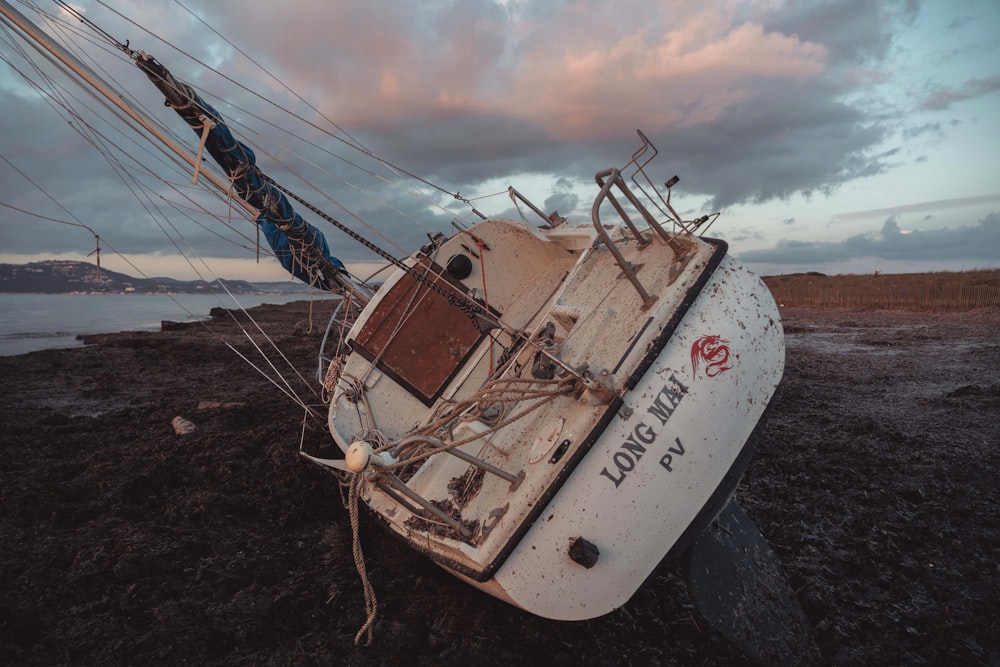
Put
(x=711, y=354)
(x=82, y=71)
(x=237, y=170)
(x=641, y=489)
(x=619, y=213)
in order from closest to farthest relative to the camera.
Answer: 1. (x=641, y=489)
2. (x=711, y=354)
3. (x=619, y=213)
4. (x=82, y=71)
5. (x=237, y=170)

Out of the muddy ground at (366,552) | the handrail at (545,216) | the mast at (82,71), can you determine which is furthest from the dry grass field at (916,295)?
the mast at (82,71)

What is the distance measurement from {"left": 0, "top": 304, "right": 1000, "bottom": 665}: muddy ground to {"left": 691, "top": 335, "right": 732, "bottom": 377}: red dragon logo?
860 mm

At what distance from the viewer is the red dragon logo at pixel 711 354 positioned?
2.95 meters

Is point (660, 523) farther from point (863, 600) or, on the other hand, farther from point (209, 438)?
point (209, 438)

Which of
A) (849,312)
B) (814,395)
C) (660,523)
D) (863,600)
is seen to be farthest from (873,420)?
(849,312)

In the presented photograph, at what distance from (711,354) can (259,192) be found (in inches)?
170

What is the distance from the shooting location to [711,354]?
298cm

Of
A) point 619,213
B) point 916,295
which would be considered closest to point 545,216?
point 619,213

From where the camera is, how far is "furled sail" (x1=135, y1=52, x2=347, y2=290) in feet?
13.9

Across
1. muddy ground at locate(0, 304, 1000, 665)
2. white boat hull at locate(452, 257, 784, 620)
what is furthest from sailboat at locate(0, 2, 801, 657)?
muddy ground at locate(0, 304, 1000, 665)

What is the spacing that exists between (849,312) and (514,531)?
22.3 meters

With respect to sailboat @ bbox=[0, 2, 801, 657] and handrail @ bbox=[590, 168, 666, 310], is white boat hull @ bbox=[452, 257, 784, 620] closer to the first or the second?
sailboat @ bbox=[0, 2, 801, 657]

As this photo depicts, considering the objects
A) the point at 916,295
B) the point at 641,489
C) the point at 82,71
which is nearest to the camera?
the point at 641,489

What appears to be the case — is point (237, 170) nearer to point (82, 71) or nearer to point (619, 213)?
point (82, 71)
